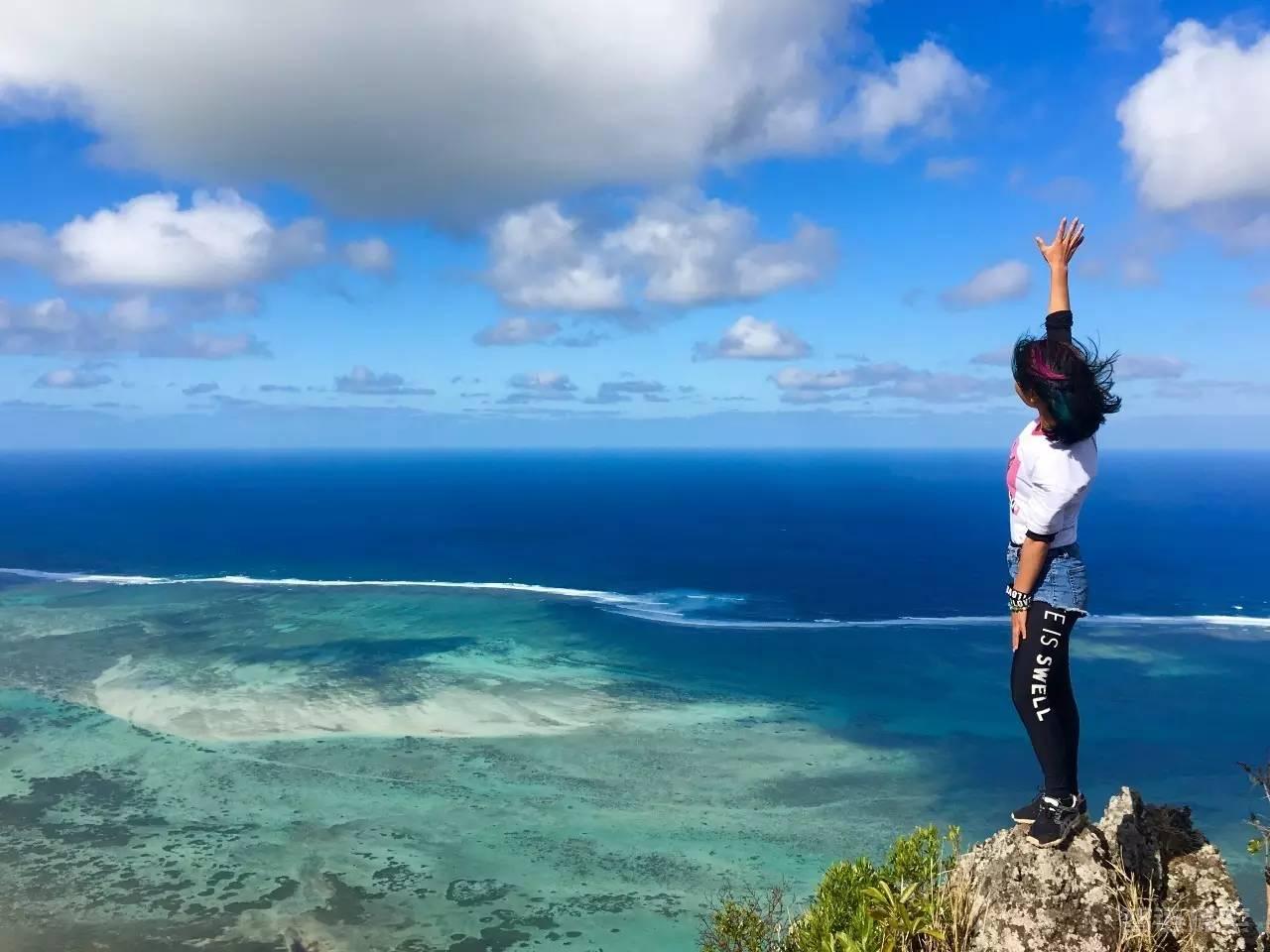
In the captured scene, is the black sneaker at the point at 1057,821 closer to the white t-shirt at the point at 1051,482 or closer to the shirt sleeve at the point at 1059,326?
the white t-shirt at the point at 1051,482

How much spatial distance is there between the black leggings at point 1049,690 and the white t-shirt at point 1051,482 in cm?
55

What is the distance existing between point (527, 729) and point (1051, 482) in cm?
3058

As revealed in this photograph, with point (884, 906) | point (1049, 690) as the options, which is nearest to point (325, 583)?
point (884, 906)

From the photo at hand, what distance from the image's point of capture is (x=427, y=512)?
119 metres

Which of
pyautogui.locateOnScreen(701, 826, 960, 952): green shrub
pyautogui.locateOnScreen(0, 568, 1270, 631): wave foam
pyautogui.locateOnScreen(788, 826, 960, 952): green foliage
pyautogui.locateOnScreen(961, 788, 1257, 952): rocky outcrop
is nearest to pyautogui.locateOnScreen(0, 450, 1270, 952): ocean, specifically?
pyautogui.locateOnScreen(0, 568, 1270, 631): wave foam

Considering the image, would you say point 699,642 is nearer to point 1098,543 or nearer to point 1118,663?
point 1118,663

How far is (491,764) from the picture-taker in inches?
1178

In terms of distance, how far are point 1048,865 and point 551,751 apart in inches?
1057

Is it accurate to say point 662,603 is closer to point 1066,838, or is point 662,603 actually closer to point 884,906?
point 884,906

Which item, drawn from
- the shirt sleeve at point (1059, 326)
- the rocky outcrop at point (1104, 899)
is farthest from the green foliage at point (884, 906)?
the shirt sleeve at point (1059, 326)

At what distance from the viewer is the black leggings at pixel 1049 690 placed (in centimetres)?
545

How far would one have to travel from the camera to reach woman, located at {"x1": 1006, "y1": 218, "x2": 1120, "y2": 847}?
16.9 feet

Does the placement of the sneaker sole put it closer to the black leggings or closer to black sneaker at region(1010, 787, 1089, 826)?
black sneaker at region(1010, 787, 1089, 826)

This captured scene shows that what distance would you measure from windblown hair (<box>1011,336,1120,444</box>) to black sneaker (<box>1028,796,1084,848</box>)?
100 inches
